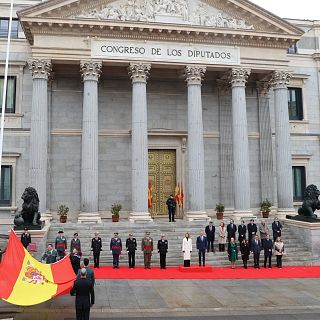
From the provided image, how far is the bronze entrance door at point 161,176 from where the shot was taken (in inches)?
1216

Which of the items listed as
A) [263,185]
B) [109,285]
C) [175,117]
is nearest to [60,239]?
[109,285]

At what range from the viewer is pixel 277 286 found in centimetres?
1609

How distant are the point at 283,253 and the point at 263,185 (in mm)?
11534

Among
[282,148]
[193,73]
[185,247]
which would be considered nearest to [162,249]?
[185,247]

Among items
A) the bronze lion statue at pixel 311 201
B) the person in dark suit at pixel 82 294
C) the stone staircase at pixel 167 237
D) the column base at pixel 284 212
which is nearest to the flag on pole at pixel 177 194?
the stone staircase at pixel 167 237

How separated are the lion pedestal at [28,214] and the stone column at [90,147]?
180 inches

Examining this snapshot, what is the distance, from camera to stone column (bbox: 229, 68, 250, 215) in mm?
27516

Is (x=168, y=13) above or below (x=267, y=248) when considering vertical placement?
above

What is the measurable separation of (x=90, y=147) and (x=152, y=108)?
Answer: 23.6 ft

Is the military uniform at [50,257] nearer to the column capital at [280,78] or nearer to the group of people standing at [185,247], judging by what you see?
the group of people standing at [185,247]

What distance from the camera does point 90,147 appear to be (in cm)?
2598

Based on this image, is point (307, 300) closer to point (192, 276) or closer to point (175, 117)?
point (192, 276)

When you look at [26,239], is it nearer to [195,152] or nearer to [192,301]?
[192,301]

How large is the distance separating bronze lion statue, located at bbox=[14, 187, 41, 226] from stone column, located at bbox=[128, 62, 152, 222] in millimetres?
6629
